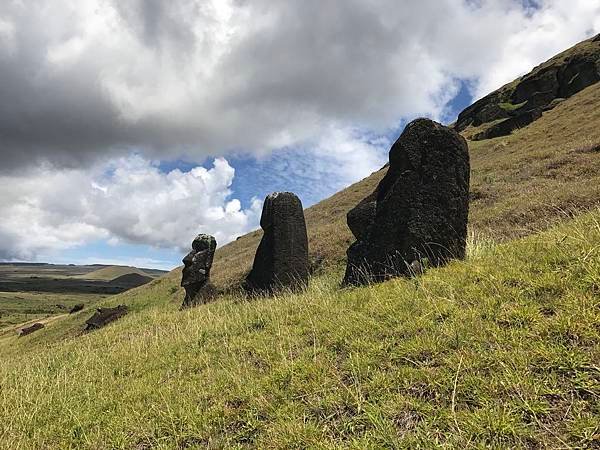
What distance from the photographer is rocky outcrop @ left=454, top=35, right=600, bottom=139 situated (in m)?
58.1

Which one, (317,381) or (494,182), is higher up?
(494,182)

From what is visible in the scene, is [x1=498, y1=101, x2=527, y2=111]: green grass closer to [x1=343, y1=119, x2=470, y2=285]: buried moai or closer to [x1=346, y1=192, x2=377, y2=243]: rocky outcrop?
[x1=346, y1=192, x2=377, y2=243]: rocky outcrop

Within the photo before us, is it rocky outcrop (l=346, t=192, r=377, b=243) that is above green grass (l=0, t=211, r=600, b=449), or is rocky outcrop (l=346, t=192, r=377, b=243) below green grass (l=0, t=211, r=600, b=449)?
above

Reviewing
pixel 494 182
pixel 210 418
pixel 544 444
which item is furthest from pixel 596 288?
pixel 494 182

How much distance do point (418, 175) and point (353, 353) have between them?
18.7 ft

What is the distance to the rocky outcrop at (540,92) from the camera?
5808 centimetres

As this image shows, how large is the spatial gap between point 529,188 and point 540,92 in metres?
58.3

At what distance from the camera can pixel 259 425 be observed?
5.08 meters

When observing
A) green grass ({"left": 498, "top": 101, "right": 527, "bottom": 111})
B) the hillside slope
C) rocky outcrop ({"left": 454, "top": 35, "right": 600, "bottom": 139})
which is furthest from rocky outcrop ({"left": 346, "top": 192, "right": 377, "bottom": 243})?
green grass ({"left": 498, "top": 101, "right": 527, "bottom": 111})

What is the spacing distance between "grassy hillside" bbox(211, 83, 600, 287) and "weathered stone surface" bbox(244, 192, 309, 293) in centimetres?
528

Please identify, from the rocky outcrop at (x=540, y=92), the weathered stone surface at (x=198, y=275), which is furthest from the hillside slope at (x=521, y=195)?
the rocky outcrop at (x=540, y=92)

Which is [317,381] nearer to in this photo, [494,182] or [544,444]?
[544,444]

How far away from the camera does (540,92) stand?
70.6m

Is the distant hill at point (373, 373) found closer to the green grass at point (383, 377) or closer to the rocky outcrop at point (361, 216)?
the green grass at point (383, 377)
